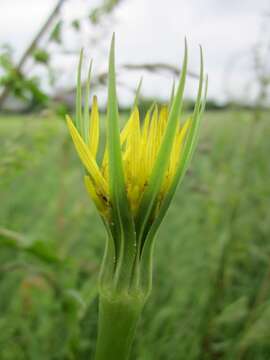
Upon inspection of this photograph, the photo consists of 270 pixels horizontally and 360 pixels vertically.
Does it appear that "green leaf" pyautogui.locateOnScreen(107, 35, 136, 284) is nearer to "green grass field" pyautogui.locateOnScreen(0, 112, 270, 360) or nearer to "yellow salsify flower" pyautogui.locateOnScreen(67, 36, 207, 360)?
"yellow salsify flower" pyautogui.locateOnScreen(67, 36, 207, 360)

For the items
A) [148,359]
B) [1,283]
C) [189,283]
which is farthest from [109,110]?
[1,283]

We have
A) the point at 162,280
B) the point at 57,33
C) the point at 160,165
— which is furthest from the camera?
the point at 162,280

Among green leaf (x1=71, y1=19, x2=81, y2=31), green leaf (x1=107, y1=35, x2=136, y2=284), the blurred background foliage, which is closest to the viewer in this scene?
green leaf (x1=107, y1=35, x2=136, y2=284)

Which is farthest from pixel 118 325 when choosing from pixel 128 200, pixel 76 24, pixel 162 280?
pixel 162 280

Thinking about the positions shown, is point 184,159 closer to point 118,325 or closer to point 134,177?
point 134,177

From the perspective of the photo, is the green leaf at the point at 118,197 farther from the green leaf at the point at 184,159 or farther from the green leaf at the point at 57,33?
the green leaf at the point at 57,33

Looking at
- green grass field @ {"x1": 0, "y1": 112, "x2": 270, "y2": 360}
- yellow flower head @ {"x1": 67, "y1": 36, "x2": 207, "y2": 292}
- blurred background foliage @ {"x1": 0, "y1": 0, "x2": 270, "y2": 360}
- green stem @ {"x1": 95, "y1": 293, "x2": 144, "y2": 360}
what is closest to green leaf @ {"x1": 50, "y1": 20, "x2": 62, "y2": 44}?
blurred background foliage @ {"x1": 0, "y1": 0, "x2": 270, "y2": 360}

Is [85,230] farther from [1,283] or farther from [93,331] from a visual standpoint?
[93,331]
